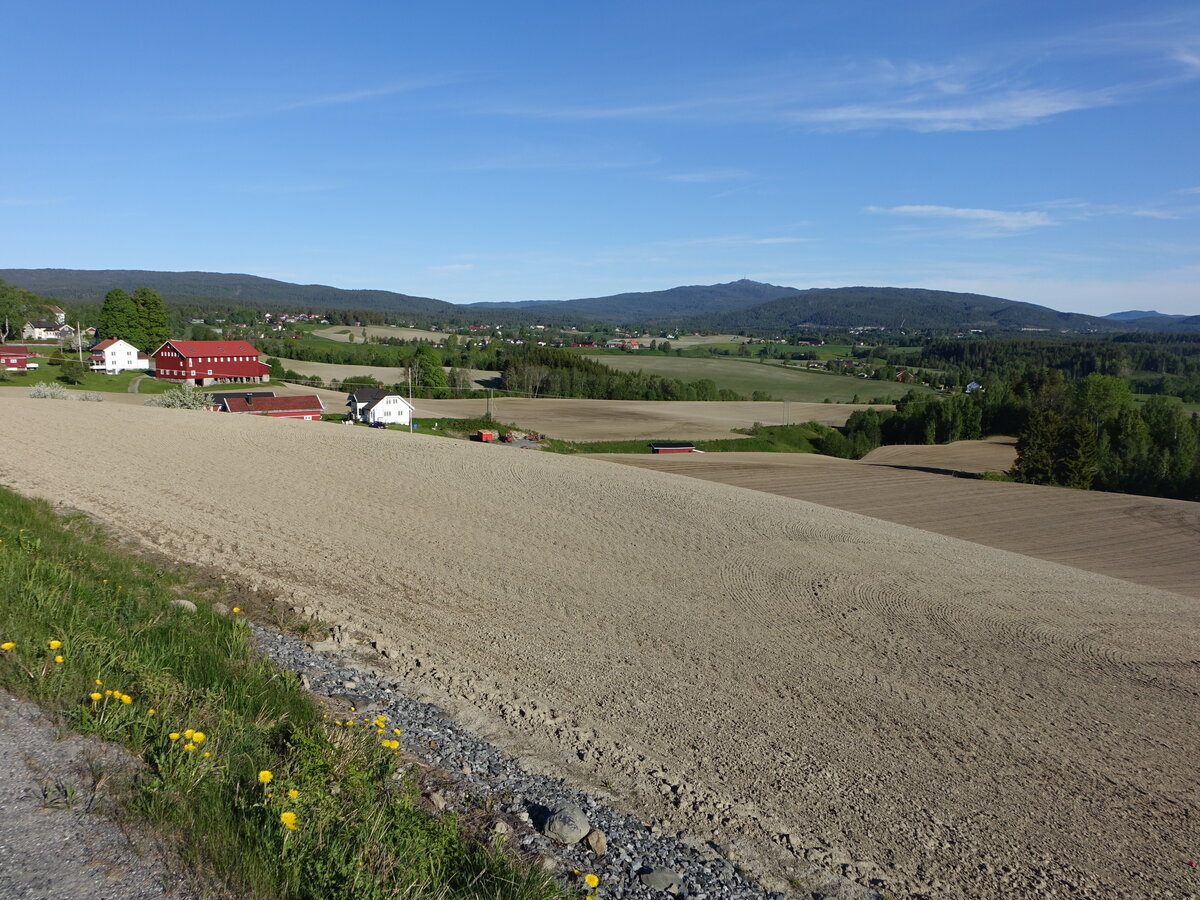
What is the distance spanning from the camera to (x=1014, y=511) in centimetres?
3306

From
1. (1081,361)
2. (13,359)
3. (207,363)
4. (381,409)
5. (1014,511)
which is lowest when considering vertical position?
(1014,511)

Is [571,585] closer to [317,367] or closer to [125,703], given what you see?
[125,703]

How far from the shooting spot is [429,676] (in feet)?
33.5

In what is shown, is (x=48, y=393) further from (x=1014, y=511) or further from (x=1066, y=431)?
(x=1066, y=431)

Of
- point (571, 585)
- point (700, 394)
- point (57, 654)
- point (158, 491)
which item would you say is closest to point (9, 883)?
point (57, 654)

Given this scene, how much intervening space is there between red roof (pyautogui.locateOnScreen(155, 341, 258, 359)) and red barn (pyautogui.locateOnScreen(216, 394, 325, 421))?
17.6 meters

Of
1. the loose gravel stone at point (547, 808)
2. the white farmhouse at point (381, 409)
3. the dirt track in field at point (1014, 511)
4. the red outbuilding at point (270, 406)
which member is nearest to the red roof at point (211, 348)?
the red outbuilding at point (270, 406)

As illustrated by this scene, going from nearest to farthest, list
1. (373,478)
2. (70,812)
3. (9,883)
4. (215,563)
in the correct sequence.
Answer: (9,883) → (70,812) → (215,563) → (373,478)

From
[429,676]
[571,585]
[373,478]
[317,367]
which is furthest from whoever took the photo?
[317,367]

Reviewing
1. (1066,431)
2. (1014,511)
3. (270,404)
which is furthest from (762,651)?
(270,404)

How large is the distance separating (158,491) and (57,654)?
1440 centimetres

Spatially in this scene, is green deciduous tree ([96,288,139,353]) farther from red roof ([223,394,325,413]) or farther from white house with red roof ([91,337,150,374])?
red roof ([223,394,325,413])

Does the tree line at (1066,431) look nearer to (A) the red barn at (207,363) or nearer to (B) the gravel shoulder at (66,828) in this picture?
(B) the gravel shoulder at (66,828)

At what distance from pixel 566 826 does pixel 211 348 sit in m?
70.2
